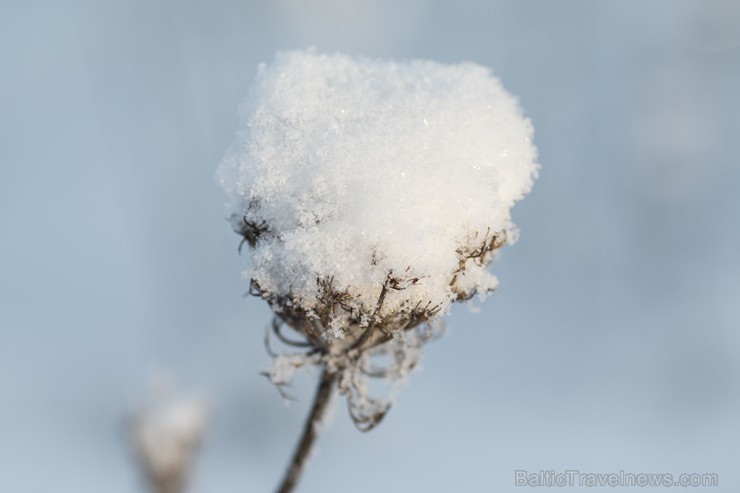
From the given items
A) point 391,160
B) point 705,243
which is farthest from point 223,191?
→ point 705,243

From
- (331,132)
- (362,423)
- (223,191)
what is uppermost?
(331,132)

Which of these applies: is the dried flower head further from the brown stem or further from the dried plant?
the brown stem

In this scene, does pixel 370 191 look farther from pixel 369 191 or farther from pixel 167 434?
pixel 167 434

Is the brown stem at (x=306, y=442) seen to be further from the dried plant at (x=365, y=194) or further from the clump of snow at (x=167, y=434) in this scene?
the clump of snow at (x=167, y=434)

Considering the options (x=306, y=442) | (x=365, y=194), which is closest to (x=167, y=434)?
(x=306, y=442)

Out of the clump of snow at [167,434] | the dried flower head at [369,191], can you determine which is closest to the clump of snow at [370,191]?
the dried flower head at [369,191]

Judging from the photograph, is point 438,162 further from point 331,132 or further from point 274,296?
point 274,296
